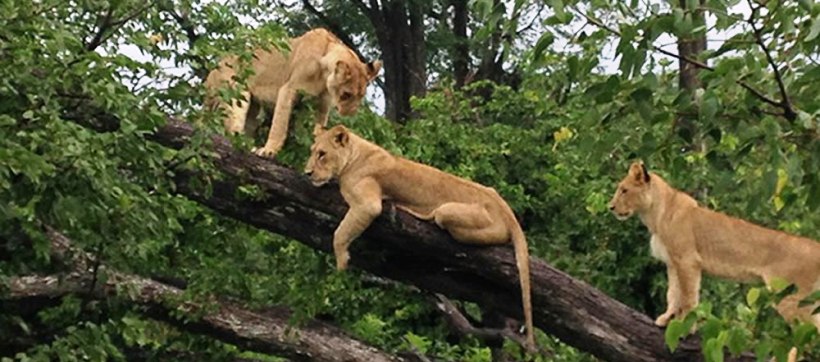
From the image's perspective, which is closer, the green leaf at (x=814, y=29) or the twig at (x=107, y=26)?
the green leaf at (x=814, y=29)

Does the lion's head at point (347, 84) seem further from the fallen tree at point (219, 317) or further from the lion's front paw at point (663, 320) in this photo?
the lion's front paw at point (663, 320)

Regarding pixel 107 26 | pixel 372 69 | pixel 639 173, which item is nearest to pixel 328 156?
pixel 372 69

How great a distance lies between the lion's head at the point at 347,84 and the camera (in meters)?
7.77

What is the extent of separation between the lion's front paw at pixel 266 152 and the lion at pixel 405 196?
199 mm

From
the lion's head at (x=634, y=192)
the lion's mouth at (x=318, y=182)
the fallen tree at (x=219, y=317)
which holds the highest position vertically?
the lion's head at (x=634, y=192)

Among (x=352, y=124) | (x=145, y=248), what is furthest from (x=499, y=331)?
(x=145, y=248)

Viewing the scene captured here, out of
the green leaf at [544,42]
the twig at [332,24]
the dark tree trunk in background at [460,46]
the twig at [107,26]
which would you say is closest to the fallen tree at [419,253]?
the twig at [107,26]

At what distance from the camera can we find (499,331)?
31.0 feet

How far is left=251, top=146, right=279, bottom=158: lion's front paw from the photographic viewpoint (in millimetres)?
7527

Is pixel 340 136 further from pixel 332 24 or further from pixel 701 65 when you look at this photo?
pixel 332 24

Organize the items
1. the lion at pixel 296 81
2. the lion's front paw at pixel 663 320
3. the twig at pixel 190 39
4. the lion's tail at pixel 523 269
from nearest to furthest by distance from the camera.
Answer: the twig at pixel 190 39
the lion's tail at pixel 523 269
the lion's front paw at pixel 663 320
the lion at pixel 296 81

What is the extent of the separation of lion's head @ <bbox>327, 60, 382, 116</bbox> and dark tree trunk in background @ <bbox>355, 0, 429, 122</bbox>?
15.9 metres

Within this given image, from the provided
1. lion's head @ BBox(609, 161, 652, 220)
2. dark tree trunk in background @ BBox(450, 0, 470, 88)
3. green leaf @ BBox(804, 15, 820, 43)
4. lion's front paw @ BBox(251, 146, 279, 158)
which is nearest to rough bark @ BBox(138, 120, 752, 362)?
lion's front paw @ BBox(251, 146, 279, 158)

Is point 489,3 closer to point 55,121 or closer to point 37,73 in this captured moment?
point 55,121
